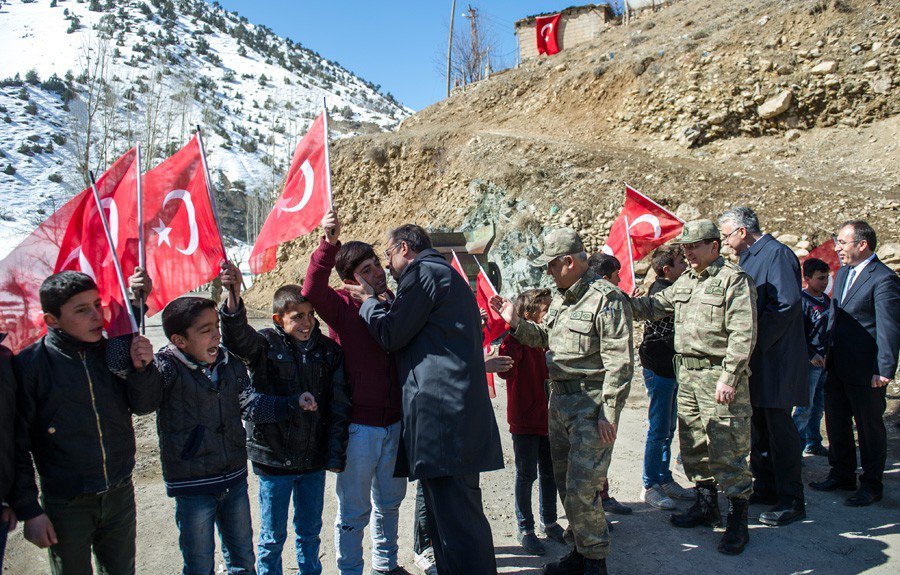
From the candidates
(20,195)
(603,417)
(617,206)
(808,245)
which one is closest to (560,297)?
(603,417)

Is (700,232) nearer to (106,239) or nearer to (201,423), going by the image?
(201,423)

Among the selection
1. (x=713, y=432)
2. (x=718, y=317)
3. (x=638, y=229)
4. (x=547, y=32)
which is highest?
(x=547, y=32)

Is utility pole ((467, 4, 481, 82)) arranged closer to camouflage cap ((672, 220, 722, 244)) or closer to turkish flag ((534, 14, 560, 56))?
turkish flag ((534, 14, 560, 56))

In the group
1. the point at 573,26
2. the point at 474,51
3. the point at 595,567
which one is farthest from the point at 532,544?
the point at 474,51

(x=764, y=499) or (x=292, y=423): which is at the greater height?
(x=292, y=423)

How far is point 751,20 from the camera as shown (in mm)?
17562

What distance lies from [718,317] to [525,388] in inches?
53.7

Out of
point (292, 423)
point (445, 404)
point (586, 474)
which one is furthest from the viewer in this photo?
point (586, 474)

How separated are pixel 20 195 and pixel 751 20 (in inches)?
2022

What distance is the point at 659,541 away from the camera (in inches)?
164

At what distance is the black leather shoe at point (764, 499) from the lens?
4758mm

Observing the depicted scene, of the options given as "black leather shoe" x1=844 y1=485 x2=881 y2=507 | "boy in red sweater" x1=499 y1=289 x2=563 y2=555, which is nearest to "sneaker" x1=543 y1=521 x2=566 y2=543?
"boy in red sweater" x1=499 y1=289 x2=563 y2=555

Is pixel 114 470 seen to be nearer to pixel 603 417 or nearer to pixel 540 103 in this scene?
pixel 603 417

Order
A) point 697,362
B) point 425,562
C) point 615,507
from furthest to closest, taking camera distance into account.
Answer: point 615,507 → point 697,362 → point 425,562
